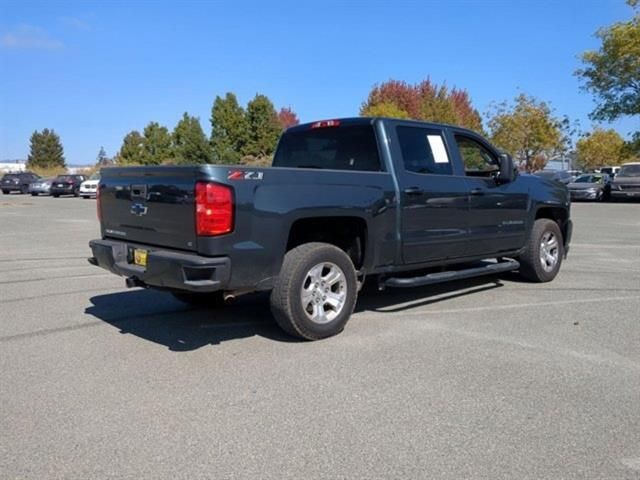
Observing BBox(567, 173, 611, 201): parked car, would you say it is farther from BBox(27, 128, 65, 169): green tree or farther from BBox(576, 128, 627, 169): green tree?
BBox(27, 128, 65, 169): green tree

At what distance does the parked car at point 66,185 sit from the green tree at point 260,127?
16.6m

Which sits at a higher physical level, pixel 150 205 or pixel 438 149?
pixel 438 149

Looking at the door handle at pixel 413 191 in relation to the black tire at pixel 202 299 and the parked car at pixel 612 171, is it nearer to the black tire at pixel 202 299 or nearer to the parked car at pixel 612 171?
the black tire at pixel 202 299

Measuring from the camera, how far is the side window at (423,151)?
6.15 meters

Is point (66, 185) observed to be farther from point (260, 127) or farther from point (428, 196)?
point (428, 196)

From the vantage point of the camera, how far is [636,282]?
8023 millimetres

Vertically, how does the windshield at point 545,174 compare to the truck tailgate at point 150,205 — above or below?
above

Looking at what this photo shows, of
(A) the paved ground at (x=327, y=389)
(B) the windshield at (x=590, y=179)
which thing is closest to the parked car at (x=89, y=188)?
(B) the windshield at (x=590, y=179)

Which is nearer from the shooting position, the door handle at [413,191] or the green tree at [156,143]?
the door handle at [413,191]

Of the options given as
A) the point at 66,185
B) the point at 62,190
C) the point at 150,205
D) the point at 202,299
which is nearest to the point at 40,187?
the point at 62,190

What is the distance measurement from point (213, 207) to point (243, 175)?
34 centimetres

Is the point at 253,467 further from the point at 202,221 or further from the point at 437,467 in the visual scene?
the point at 202,221

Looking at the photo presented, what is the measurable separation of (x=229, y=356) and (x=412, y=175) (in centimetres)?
252

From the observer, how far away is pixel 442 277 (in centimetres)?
627
